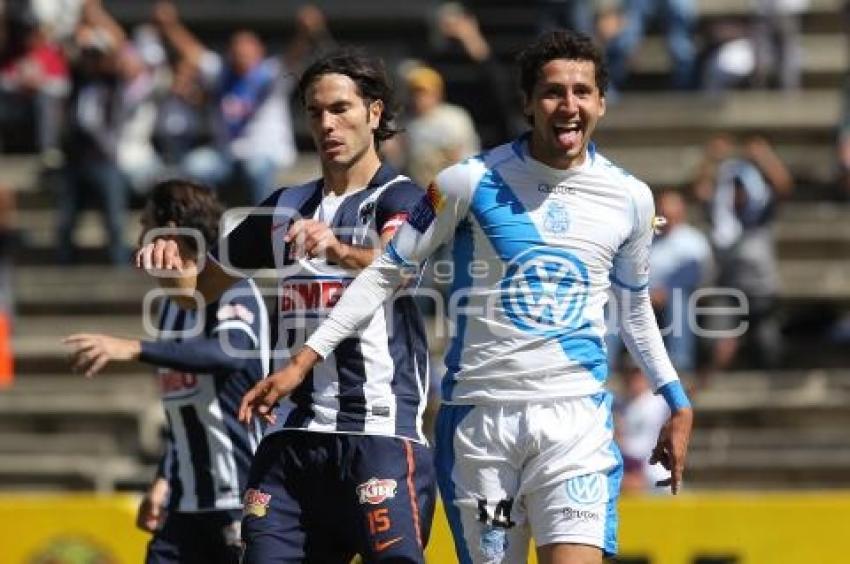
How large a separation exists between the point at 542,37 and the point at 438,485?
1690 mm

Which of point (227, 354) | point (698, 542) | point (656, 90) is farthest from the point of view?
point (656, 90)

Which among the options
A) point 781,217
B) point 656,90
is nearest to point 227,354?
point 781,217

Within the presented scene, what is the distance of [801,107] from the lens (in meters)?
17.9

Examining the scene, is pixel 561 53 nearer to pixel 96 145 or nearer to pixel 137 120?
pixel 96 145

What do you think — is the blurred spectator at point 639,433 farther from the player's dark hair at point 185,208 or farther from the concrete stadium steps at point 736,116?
the player's dark hair at point 185,208

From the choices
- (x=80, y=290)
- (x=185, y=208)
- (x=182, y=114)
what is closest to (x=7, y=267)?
(x=80, y=290)

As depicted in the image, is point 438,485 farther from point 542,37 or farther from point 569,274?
point 542,37

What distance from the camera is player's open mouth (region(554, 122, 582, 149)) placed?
7.25 meters

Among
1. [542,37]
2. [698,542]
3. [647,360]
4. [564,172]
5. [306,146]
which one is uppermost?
[306,146]

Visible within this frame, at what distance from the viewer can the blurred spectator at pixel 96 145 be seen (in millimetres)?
17469

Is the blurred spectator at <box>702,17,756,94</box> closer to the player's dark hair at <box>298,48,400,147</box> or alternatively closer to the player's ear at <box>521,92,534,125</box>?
the player's dark hair at <box>298,48,400,147</box>

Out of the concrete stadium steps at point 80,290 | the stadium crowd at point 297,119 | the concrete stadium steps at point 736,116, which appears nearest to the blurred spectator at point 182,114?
the stadium crowd at point 297,119

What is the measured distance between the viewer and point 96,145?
691 inches

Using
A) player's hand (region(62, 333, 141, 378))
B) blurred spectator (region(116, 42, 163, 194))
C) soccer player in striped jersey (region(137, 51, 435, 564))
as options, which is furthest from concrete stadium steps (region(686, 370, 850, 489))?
player's hand (region(62, 333, 141, 378))
